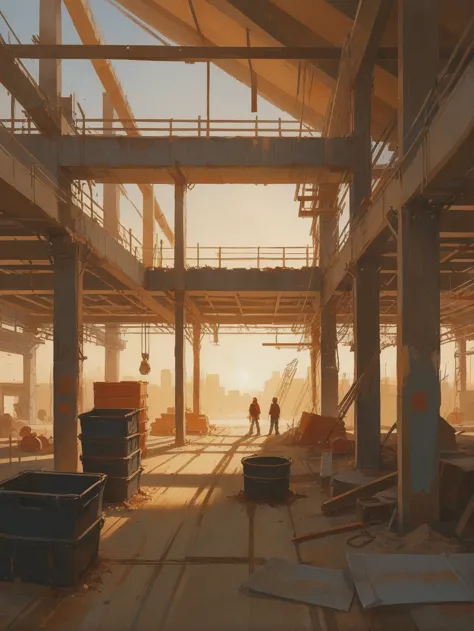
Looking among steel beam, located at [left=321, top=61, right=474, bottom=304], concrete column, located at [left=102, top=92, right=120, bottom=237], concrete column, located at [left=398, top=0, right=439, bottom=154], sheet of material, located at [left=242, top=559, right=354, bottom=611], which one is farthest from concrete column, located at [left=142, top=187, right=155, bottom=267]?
sheet of material, located at [left=242, top=559, right=354, bottom=611]

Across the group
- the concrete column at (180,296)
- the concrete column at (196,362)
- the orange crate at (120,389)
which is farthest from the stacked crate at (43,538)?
the concrete column at (196,362)

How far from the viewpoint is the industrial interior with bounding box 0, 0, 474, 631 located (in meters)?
5.88

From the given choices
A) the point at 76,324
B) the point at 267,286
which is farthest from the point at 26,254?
the point at 267,286

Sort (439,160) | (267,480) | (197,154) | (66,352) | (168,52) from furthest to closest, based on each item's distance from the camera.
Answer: (197,154), (168,52), (66,352), (267,480), (439,160)

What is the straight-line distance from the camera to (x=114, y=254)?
598 inches

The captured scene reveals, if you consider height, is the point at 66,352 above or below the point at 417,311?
below

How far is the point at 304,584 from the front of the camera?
5.97 meters

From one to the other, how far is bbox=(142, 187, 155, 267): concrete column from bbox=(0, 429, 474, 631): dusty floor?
61.7 ft

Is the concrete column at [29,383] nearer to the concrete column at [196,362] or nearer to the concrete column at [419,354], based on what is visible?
the concrete column at [196,362]

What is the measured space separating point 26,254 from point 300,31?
9935 millimetres

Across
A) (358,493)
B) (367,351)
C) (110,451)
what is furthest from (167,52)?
(358,493)

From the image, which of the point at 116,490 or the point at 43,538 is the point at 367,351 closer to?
the point at 116,490

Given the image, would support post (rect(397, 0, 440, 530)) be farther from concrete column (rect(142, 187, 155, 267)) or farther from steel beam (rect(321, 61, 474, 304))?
concrete column (rect(142, 187, 155, 267))

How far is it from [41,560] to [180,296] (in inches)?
574
